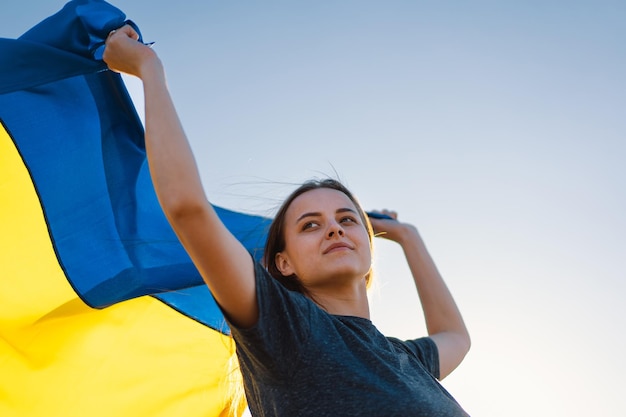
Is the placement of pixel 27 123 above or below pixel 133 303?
above

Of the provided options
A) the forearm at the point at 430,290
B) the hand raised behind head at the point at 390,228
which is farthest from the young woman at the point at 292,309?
the hand raised behind head at the point at 390,228

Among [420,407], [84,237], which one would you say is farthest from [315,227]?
[84,237]

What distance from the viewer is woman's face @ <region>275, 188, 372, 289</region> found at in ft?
6.77

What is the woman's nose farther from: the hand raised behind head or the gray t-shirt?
the hand raised behind head

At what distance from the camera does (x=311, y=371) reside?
155 centimetres

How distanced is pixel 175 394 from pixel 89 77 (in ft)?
4.70

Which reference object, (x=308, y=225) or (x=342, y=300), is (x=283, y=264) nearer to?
(x=308, y=225)

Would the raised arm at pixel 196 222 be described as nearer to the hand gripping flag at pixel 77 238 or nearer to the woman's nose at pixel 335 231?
the woman's nose at pixel 335 231

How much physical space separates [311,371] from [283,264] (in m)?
0.73

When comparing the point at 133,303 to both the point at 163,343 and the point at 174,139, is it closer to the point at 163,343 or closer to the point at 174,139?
the point at 163,343

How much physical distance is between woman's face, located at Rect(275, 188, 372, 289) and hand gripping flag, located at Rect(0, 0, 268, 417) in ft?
1.35

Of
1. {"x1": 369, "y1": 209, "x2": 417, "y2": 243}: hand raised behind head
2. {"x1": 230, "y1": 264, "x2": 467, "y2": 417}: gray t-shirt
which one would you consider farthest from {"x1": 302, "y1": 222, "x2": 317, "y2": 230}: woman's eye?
{"x1": 369, "y1": 209, "x2": 417, "y2": 243}: hand raised behind head

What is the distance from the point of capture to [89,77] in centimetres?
271

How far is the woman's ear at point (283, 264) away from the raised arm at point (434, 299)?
82 cm
